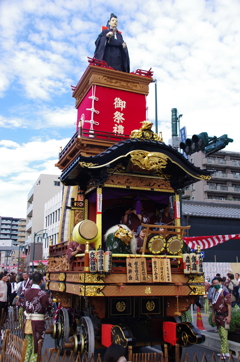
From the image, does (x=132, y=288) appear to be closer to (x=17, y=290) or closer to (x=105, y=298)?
(x=105, y=298)

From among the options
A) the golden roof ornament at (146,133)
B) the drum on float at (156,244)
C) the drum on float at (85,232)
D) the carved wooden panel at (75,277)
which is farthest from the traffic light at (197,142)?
the carved wooden panel at (75,277)

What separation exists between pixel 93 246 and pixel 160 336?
8.97 ft

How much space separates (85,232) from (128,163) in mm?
2514

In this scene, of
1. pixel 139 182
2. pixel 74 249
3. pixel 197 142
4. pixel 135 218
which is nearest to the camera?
pixel 74 249

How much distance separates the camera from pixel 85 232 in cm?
775

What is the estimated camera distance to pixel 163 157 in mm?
9008

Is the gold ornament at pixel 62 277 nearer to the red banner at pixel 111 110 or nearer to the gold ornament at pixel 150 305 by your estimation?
the gold ornament at pixel 150 305

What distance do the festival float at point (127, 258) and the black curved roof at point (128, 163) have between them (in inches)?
1.1

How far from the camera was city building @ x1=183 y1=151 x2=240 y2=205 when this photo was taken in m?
52.2

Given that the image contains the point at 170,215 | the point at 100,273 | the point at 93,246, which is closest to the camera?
the point at 100,273

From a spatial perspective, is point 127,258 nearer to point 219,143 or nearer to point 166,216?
point 166,216

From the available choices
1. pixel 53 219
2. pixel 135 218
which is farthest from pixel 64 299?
pixel 53 219

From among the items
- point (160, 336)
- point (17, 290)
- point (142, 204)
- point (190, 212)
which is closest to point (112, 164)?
point (142, 204)

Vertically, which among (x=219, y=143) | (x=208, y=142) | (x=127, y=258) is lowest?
(x=127, y=258)
